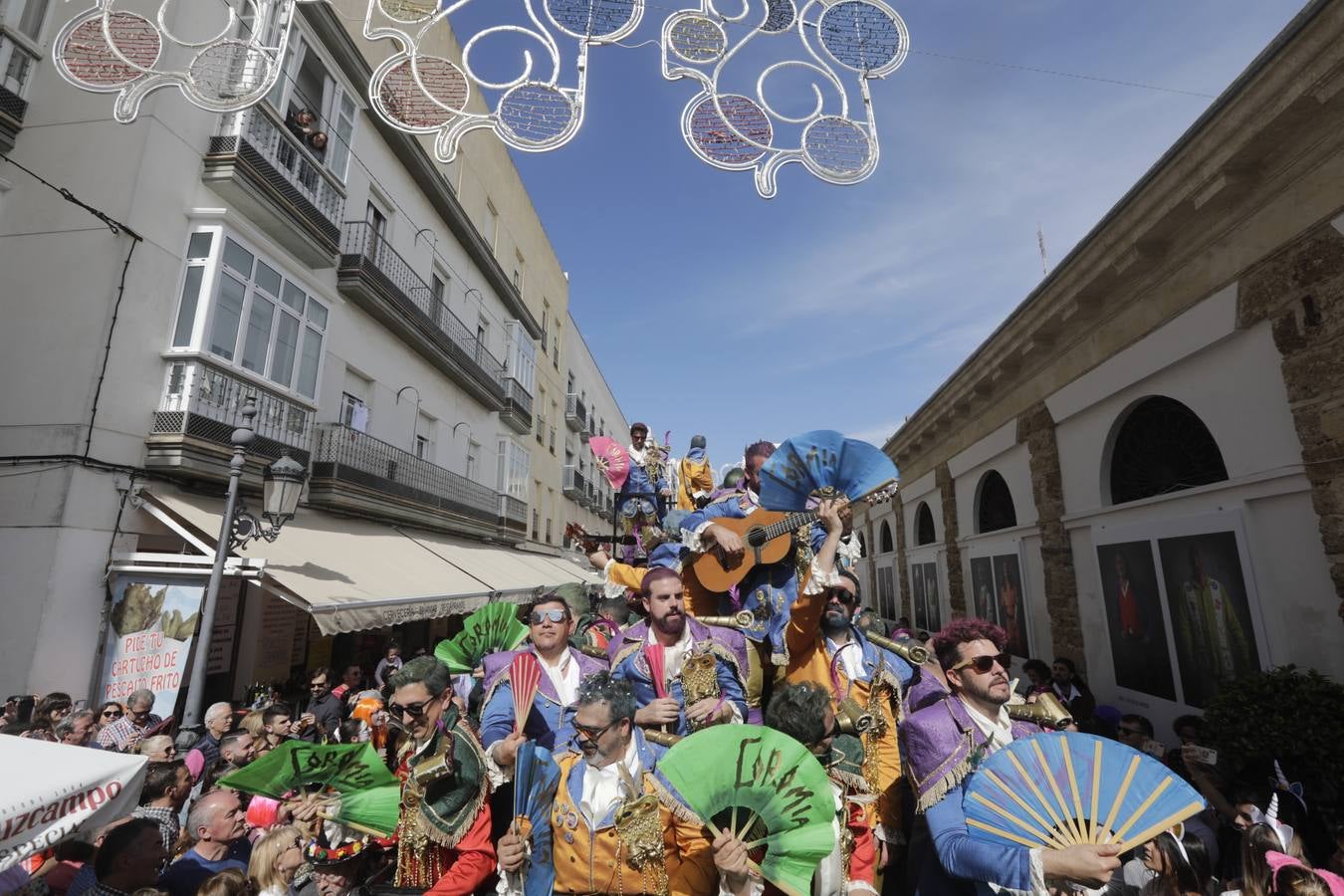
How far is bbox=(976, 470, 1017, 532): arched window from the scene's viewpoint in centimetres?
1150

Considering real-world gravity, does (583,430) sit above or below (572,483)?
above

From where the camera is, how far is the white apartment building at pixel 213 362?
7461mm

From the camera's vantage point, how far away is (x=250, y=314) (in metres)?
9.37

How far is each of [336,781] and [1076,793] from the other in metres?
3.35

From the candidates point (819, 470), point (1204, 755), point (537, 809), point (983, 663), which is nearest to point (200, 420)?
point (537, 809)

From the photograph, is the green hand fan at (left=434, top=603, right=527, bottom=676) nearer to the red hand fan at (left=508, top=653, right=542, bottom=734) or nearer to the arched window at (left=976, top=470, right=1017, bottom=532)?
the red hand fan at (left=508, top=653, right=542, bottom=734)

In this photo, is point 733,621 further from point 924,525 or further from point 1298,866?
point 924,525

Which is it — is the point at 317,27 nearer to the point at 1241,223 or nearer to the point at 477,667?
the point at 477,667

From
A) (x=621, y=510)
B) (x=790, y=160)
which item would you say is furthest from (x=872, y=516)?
(x=790, y=160)

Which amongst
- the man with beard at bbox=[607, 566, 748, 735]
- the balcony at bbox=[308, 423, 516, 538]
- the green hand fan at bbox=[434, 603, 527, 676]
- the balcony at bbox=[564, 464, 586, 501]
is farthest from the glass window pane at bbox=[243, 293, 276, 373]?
the balcony at bbox=[564, 464, 586, 501]

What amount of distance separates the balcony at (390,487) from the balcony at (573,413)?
1258 cm

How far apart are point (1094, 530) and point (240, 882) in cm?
947

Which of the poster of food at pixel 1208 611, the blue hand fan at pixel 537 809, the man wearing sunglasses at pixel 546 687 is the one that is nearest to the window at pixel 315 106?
the man wearing sunglasses at pixel 546 687

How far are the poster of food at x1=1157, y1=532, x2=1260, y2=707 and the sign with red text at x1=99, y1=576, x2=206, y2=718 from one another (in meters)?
10.8
